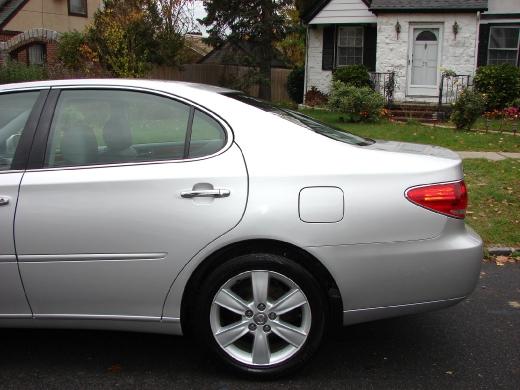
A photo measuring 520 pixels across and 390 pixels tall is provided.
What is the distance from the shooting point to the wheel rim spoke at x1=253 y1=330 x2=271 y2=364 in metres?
3.37

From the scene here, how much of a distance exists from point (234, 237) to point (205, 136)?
24.3 inches

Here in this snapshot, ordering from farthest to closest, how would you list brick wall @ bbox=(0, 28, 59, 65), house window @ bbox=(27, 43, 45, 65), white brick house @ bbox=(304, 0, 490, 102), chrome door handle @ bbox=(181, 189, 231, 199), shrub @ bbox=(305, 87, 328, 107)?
house window @ bbox=(27, 43, 45, 65), shrub @ bbox=(305, 87, 328, 107), brick wall @ bbox=(0, 28, 59, 65), white brick house @ bbox=(304, 0, 490, 102), chrome door handle @ bbox=(181, 189, 231, 199)

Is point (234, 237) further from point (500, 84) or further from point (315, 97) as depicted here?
point (315, 97)

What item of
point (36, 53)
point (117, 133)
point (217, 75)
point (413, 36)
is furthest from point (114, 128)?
point (217, 75)

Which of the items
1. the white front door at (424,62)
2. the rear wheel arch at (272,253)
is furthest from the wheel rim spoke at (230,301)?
the white front door at (424,62)

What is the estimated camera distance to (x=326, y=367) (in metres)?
3.62

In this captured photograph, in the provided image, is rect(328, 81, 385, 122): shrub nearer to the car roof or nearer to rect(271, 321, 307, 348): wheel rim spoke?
the car roof

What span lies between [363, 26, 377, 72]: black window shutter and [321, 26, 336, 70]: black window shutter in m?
1.13

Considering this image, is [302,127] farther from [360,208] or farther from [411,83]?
[411,83]

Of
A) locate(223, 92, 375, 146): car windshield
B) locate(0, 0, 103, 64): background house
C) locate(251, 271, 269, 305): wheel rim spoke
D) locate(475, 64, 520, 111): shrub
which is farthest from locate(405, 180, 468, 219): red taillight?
locate(0, 0, 103, 64): background house

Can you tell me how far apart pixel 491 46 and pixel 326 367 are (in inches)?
707

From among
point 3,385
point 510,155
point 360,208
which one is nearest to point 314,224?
point 360,208

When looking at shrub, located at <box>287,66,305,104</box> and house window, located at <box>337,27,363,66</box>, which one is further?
shrub, located at <box>287,66,305,104</box>

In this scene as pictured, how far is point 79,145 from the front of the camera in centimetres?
354
